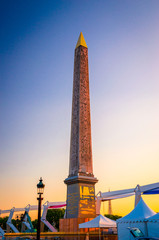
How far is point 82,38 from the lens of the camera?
83.5 ft

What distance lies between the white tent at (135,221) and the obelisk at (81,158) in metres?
3.34

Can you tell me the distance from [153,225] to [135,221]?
1.27 m

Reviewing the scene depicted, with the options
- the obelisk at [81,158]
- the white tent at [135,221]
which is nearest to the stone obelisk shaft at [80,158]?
the obelisk at [81,158]

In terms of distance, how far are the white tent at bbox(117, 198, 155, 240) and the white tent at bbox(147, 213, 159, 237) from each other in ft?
1.02

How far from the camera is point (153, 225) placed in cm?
1265

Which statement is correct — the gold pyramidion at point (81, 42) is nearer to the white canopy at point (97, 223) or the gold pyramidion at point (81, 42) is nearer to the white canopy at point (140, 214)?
the white canopy at point (140, 214)

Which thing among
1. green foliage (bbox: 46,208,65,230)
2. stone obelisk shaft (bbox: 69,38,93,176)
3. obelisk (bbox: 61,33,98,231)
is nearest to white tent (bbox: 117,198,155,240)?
obelisk (bbox: 61,33,98,231)

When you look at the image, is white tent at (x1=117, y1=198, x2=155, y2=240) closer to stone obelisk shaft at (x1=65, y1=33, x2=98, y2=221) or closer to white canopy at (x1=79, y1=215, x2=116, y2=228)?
white canopy at (x1=79, y1=215, x2=116, y2=228)

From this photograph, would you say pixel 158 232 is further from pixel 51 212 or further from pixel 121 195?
pixel 51 212

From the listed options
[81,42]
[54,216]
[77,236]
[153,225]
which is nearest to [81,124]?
[77,236]

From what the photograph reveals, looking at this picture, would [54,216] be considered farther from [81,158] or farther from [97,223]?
[97,223]

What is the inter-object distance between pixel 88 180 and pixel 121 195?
21781 mm

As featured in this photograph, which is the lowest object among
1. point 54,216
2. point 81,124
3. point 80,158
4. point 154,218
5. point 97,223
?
point 97,223

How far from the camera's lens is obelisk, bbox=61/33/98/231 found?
58.4ft
